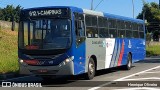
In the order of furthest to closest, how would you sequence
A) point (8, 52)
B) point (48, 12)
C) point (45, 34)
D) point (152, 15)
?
point (152, 15), point (8, 52), point (48, 12), point (45, 34)

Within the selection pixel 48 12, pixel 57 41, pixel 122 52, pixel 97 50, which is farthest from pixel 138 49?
pixel 57 41

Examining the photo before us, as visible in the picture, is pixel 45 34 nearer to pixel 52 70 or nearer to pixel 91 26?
pixel 52 70

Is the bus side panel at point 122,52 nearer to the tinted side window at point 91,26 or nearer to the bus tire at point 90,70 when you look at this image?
the tinted side window at point 91,26

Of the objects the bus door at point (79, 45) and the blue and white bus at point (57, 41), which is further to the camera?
the bus door at point (79, 45)

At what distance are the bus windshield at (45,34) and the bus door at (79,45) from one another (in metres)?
0.55

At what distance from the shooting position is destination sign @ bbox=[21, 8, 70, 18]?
15.1 m

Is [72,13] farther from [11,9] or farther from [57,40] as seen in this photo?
[11,9]

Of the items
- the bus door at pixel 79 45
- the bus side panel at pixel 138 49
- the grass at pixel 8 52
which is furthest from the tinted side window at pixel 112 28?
the grass at pixel 8 52

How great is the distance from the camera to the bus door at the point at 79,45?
601 inches

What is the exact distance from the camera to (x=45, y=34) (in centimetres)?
1500

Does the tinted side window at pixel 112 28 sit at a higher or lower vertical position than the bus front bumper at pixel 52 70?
higher

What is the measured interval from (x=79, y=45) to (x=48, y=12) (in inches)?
67.3

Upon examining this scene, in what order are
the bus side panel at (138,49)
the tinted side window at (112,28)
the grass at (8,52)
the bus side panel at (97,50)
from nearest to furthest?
1. the bus side panel at (97,50)
2. the tinted side window at (112,28)
3. the grass at (8,52)
4. the bus side panel at (138,49)

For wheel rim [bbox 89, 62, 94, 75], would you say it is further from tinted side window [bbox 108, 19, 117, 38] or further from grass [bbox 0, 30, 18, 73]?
grass [bbox 0, 30, 18, 73]
